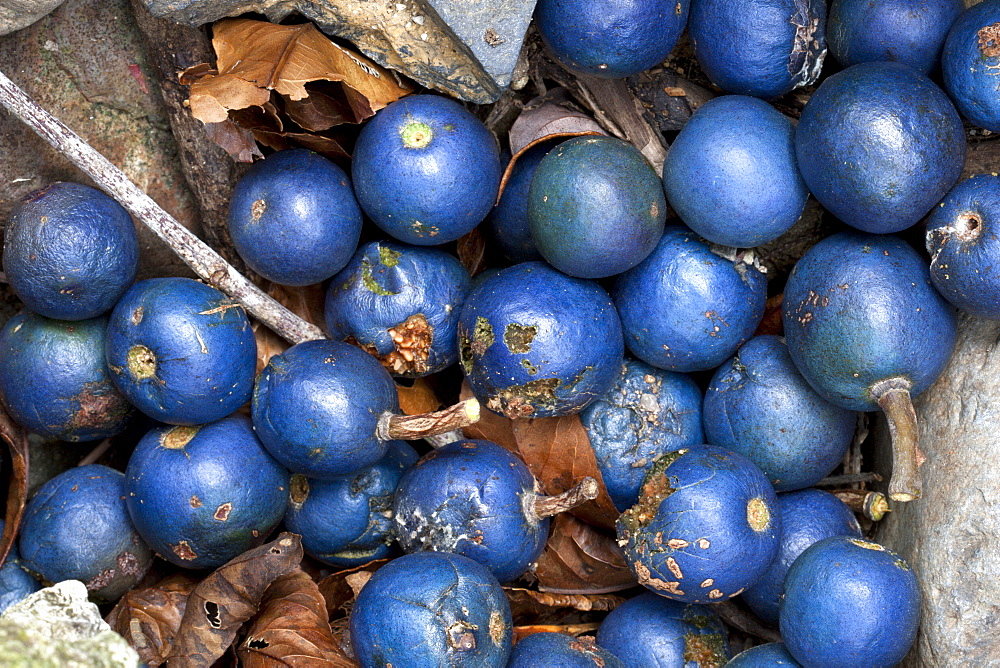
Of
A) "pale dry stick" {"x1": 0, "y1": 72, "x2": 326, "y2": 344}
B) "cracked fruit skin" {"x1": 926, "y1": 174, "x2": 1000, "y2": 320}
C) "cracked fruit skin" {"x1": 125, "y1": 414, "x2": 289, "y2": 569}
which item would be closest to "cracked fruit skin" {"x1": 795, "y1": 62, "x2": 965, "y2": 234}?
"cracked fruit skin" {"x1": 926, "y1": 174, "x2": 1000, "y2": 320}

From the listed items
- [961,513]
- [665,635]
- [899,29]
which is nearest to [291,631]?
[665,635]

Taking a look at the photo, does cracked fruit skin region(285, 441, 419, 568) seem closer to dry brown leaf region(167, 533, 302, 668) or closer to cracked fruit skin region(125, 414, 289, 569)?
cracked fruit skin region(125, 414, 289, 569)

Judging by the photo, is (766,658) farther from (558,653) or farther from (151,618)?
(151,618)

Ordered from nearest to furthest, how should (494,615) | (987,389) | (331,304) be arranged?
(494,615), (987,389), (331,304)

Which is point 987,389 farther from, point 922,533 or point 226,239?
point 226,239

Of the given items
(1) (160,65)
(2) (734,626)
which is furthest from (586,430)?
(1) (160,65)

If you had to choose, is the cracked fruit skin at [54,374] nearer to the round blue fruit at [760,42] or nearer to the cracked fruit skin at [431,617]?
the cracked fruit skin at [431,617]
